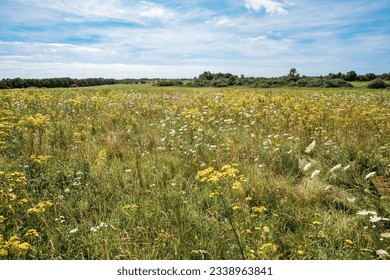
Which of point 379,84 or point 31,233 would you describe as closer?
point 31,233

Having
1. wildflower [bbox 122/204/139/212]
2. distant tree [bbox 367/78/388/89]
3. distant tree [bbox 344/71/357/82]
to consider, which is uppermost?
distant tree [bbox 344/71/357/82]

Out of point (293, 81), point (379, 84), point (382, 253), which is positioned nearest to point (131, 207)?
point (382, 253)

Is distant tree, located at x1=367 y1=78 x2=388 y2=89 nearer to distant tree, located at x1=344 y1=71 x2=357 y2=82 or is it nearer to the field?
distant tree, located at x1=344 y1=71 x2=357 y2=82

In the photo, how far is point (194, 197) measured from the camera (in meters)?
3.68

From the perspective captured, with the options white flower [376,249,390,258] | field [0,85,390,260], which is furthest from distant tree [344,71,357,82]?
white flower [376,249,390,258]

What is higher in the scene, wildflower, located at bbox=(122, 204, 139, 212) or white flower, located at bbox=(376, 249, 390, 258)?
wildflower, located at bbox=(122, 204, 139, 212)

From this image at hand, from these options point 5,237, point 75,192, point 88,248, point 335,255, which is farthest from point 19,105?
point 335,255

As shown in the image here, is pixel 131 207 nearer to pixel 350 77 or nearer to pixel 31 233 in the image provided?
pixel 31 233

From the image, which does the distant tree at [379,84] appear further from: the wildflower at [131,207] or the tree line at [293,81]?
the wildflower at [131,207]

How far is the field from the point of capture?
9.08 feet

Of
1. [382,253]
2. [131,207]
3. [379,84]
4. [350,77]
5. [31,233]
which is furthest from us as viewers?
[350,77]
